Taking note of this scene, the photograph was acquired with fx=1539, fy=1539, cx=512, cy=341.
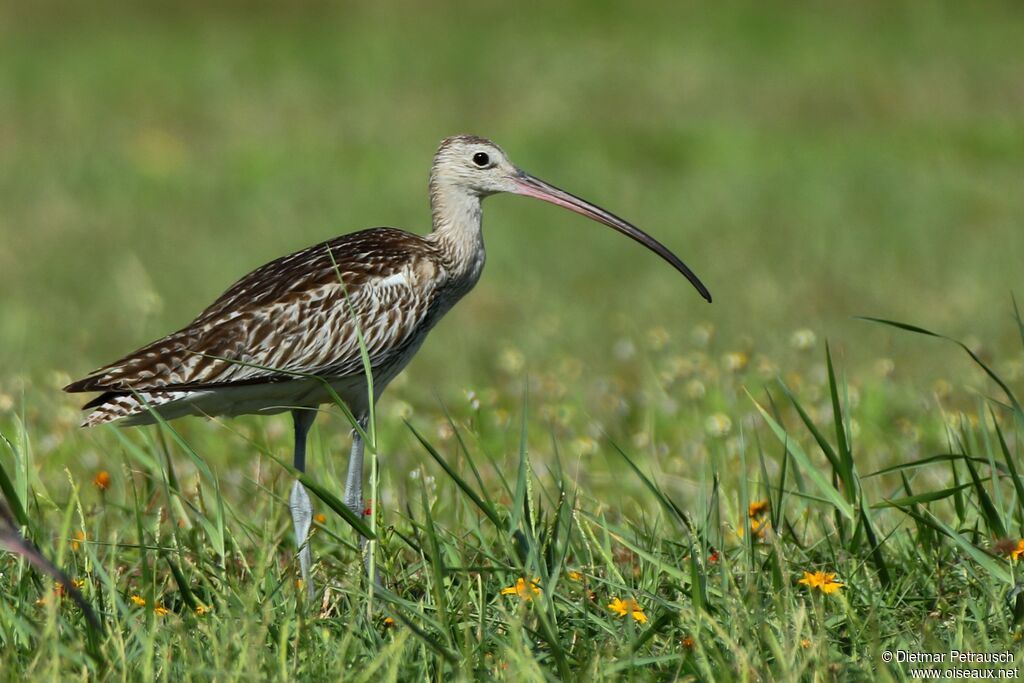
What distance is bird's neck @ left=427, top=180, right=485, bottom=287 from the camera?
19.6ft

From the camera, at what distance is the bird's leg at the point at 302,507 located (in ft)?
15.0

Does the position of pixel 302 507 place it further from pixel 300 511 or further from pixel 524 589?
pixel 524 589

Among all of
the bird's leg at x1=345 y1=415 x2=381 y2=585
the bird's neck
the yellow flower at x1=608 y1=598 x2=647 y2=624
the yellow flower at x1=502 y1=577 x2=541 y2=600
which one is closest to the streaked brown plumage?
the bird's neck

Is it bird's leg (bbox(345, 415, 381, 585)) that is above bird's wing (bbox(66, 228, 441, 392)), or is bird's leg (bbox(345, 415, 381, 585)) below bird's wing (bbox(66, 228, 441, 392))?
below

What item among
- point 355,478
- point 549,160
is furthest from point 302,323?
point 549,160

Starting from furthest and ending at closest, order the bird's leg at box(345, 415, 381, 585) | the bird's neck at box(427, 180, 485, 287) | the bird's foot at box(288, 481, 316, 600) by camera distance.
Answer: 1. the bird's neck at box(427, 180, 485, 287)
2. the bird's leg at box(345, 415, 381, 585)
3. the bird's foot at box(288, 481, 316, 600)

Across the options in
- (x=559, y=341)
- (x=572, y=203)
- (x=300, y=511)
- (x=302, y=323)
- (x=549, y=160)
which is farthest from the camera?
(x=549, y=160)

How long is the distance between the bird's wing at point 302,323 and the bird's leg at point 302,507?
317mm

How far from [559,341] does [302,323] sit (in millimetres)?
4593

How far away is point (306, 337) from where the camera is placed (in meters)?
5.52

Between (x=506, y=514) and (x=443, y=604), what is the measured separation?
0.84 meters

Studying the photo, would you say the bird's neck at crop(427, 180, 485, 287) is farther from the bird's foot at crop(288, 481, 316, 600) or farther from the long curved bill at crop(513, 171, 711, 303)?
the bird's foot at crop(288, 481, 316, 600)

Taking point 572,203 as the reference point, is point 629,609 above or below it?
below

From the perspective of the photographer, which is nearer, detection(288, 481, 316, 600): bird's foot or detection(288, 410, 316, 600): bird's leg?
detection(288, 410, 316, 600): bird's leg
